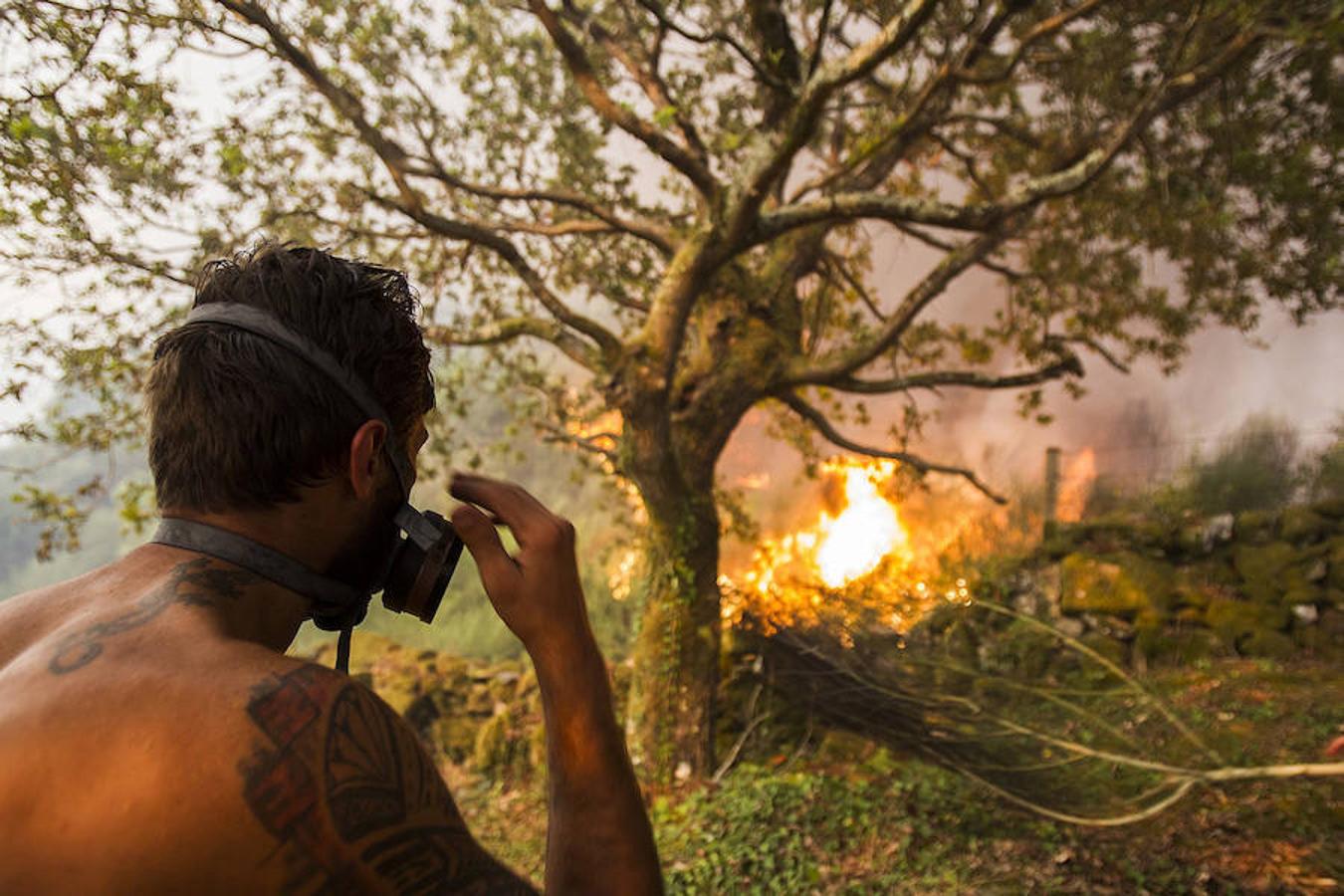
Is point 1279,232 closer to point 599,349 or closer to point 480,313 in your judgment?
point 599,349

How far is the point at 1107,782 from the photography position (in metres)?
5.70

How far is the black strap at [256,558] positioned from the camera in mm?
1502

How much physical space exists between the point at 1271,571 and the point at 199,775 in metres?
12.5

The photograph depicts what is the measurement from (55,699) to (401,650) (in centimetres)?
1302

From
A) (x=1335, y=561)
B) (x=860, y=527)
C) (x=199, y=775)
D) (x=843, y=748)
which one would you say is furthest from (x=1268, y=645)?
(x=199, y=775)

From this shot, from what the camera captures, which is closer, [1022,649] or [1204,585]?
[1022,649]

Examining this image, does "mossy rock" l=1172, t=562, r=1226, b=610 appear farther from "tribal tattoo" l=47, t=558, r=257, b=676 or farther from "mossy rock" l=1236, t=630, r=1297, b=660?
"tribal tattoo" l=47, t=558, r=257, b=676

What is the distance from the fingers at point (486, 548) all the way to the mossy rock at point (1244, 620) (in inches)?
443

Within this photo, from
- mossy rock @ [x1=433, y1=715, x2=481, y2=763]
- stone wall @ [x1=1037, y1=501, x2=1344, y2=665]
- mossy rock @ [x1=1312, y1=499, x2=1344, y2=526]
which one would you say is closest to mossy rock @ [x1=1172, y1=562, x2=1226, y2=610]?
stone wall @ [x1=1037, y1=501, x2=1344, y2=665]

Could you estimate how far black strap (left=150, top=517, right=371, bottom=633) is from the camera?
1502 mm

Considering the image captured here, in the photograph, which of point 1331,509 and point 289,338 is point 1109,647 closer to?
point 1331,509

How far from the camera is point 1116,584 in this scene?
10820 mm

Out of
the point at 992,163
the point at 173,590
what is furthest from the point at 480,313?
the point at 173,590

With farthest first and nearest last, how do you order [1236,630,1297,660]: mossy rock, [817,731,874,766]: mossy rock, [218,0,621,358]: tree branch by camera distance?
1. [1236,630,1297,660]: mossy rock
2. [817,731,874,766]: mossy rock
3. [218,0,621,358]: tree branch
